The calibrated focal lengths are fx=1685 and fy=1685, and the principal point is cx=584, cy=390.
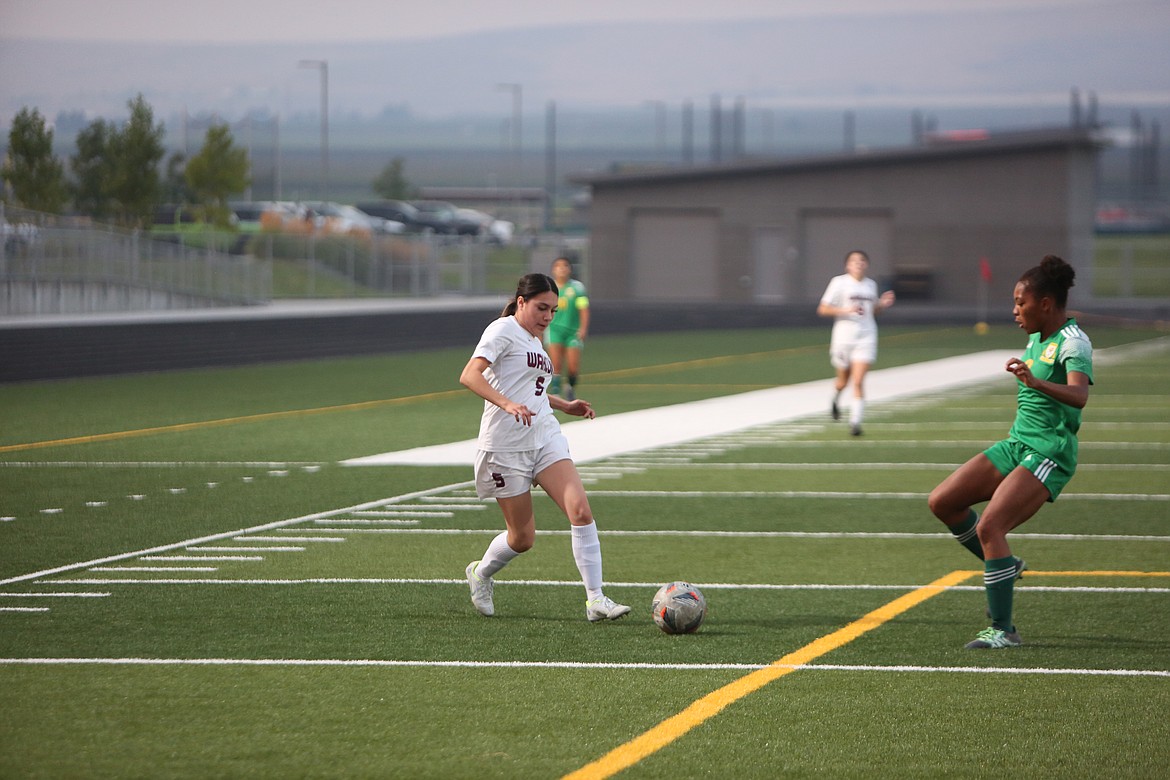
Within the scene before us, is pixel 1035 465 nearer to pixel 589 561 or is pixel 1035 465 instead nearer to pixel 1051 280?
pixel 1051 280

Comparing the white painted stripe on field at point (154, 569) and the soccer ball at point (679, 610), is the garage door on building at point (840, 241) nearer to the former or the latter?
the white painted stripe on field at point (154, 569)

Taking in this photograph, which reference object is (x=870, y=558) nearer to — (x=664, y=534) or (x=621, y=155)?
(x=664, y=534)

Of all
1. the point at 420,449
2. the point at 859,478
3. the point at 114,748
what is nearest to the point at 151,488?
the point at 420,449

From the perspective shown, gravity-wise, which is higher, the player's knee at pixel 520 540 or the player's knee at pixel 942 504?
the player's knee at pixel 942 504

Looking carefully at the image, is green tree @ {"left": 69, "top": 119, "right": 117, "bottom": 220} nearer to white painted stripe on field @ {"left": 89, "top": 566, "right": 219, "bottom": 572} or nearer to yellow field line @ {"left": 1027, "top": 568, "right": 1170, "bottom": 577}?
white painted stripe on field @ {"left": 89, "top": 566, "right": 219, "bottom": 572}

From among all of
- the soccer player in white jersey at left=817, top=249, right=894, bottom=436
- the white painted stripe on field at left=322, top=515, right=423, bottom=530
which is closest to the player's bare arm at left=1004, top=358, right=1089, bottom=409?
the white painted stripe on field at left=322, top=515, right=423, bottom=530

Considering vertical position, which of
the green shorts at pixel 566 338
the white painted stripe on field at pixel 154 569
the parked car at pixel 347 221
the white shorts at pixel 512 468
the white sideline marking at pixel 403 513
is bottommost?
the white painted stripe on field at pixel 154 569

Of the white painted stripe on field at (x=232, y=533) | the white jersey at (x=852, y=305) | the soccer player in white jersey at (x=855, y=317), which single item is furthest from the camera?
the white jersey at (x=852, y=305)

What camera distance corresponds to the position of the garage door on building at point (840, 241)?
55.9m

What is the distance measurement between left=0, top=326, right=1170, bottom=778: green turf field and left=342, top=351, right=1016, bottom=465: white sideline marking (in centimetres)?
59

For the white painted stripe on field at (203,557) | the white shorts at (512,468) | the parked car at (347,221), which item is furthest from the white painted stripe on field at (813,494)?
the parked car at (347,221)

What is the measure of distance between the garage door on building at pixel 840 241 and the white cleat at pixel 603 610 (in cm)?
4837

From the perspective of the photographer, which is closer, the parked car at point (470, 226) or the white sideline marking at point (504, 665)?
the white sideline marking at point (504, 665)

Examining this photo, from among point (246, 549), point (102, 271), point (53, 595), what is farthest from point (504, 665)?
point (102, 271)
